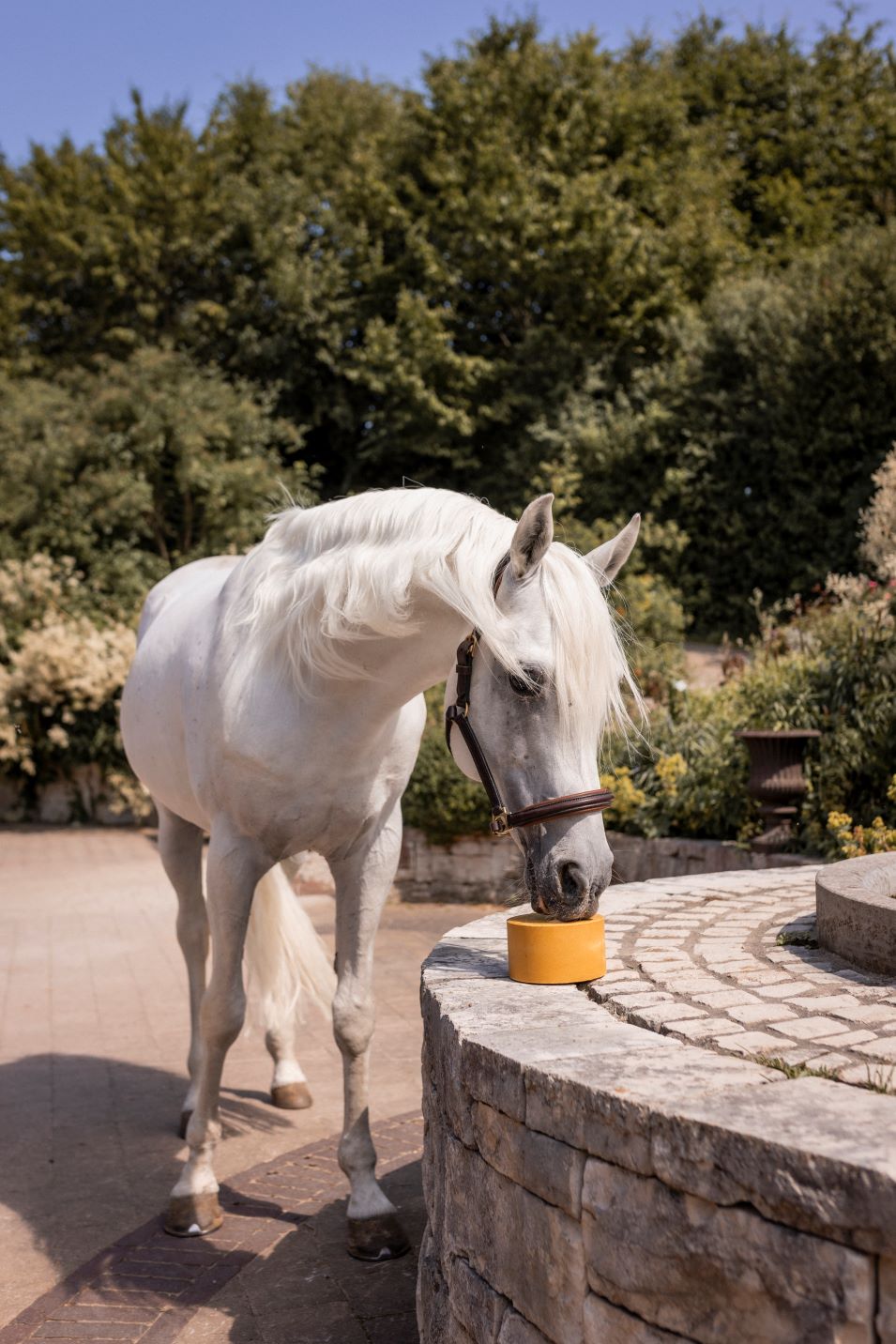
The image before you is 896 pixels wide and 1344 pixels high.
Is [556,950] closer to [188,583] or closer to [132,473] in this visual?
[188,583]

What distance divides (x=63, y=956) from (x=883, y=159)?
69.5ft

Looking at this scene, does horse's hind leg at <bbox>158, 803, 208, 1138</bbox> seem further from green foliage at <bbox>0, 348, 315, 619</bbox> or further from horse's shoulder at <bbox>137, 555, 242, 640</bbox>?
green foliage at <bbox>0, 348, 315, 619</bbox>

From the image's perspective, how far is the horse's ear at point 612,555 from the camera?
2.76m

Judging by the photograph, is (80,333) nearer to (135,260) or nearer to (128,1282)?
(135,260)

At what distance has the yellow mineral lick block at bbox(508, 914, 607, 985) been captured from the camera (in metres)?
2.68

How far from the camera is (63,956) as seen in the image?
7516 mm

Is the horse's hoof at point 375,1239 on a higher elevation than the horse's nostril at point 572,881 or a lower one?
lower

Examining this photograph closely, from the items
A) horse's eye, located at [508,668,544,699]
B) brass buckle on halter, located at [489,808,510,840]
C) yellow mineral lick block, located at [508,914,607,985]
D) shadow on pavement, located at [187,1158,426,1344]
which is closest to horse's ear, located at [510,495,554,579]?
horse's eye, located at [508,668,544,699]

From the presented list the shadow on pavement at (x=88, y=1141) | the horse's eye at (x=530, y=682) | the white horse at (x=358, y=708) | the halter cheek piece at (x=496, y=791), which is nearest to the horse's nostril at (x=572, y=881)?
the white horse at (x=358, y=708)

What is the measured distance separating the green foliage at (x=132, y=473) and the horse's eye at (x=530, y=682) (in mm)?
13282

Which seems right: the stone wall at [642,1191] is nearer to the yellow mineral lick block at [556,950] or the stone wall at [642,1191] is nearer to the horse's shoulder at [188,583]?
the yellow mineral lick block at [556,950]

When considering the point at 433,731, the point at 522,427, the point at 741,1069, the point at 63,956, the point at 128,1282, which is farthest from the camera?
the point at 522,427

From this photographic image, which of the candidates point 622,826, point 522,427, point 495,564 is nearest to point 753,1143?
point 495,564

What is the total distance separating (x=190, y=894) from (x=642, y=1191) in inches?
120
